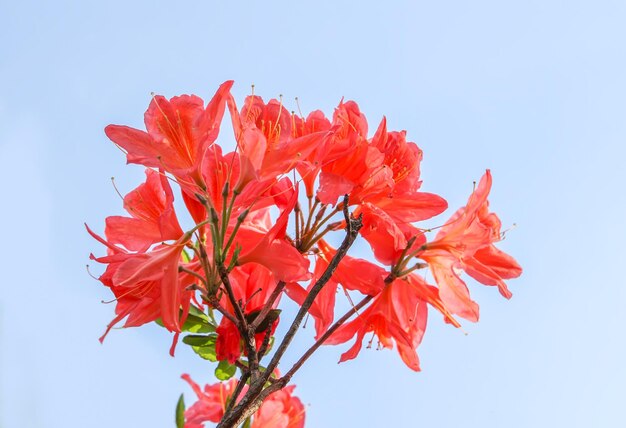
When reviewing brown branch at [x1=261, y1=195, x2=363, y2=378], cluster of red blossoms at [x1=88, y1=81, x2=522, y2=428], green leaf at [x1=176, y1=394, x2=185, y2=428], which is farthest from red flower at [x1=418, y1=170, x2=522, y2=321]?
green leaf at [x1=176, y1=394, x2=185, y2=428]

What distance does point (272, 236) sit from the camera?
1836 mm

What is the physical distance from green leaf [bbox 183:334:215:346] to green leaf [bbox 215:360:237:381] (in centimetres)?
10

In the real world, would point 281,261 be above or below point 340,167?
below

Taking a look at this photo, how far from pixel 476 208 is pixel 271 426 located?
0.97 meters

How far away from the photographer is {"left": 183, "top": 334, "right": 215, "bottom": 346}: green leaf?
85.0 inches

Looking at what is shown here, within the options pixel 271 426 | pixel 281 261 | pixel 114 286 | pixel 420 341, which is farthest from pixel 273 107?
pixel 271 426

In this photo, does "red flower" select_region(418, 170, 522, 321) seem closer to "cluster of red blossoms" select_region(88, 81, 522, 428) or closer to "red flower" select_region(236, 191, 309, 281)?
"cluster of red blossoms" select_region(88, 81, 522, 428)

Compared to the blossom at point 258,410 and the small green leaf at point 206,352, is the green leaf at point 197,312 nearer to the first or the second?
the small green leaf at point 206,352

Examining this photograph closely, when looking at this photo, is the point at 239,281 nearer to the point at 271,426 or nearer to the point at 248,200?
the point at 248,200

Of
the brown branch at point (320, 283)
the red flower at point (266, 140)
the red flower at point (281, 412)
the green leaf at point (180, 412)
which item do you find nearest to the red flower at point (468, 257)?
the brown branch at point (320, 283)

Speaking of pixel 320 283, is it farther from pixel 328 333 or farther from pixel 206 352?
pixel 206 352

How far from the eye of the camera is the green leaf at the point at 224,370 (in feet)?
7.33

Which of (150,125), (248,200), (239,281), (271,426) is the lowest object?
(271,426)

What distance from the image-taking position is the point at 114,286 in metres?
1.84
